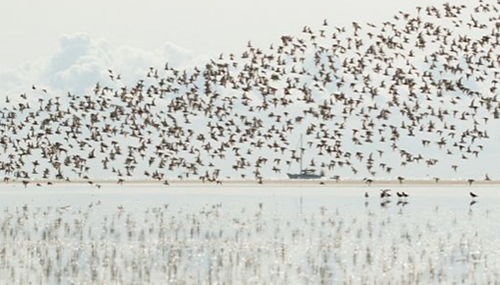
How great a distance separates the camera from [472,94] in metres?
74.0

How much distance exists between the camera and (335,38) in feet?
241

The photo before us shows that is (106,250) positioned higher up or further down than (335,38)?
further down

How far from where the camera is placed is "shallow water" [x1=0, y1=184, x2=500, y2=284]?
39.4m

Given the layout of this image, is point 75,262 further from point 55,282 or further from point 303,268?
point 303,268

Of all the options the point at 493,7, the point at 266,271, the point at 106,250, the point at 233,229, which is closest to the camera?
the point at 266,271

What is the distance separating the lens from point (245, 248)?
48.8 meters

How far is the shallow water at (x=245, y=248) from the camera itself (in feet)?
129

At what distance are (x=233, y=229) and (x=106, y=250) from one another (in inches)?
545

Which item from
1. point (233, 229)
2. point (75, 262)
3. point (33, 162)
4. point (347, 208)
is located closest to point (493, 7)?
point (233, 229)

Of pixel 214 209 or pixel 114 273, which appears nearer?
pixel 114 273

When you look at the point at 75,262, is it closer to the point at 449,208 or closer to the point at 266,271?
the point at 266,271

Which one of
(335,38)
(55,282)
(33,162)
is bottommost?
(55,282)

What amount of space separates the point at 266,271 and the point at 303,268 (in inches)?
68.5

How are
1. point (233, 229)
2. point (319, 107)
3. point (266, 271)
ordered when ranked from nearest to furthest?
point (266, 271), point (233, 229), point (319, 107)
